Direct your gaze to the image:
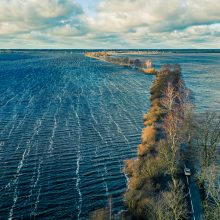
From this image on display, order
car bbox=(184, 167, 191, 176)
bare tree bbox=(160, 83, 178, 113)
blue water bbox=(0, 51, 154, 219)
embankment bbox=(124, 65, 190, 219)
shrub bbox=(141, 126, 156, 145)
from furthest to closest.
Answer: bare tree bbox=(160, 83, 178, 113), shrub bbox=(141, 126, 156, 145), car bbox=(184, 167, 191, 176), blue water bbox=(0, 51, 154, 219), embankment bbox=(124, 65, 190, 219)

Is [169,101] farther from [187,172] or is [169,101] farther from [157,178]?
[157,178]

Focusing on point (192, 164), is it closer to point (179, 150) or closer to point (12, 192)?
point (179, 150)

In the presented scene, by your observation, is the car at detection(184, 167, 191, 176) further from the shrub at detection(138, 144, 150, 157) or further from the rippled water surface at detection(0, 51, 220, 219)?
the rippled water surface at detection(0, 51, 220, 219)

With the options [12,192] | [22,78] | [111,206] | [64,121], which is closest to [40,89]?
[22,78]

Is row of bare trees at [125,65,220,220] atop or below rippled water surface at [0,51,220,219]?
atop

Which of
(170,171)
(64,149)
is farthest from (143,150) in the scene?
(64,149)

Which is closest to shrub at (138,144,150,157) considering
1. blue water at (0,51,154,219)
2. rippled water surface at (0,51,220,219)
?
rippled water surface at (0,51,220,219)

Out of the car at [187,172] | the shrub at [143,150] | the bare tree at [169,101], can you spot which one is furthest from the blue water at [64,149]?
the car at [187,172]

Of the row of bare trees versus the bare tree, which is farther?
the bare tree
